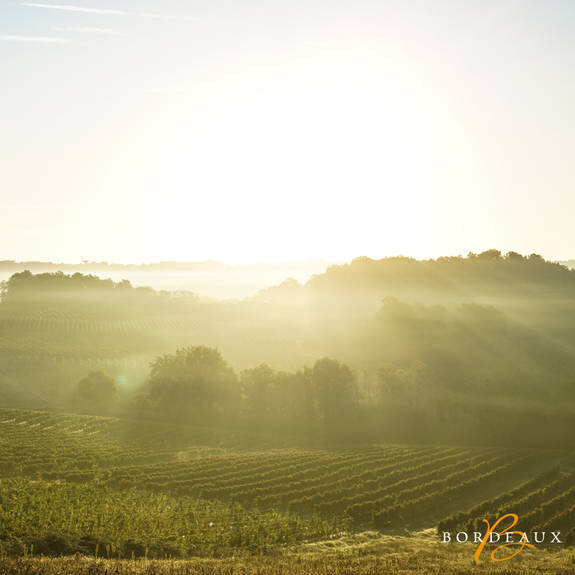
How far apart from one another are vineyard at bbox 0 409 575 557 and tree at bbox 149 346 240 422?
14.9 meters

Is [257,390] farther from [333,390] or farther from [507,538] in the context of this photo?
[507,538]

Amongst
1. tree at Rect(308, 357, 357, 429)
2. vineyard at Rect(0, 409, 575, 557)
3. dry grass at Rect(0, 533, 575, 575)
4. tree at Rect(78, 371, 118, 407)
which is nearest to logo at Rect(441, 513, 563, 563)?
dry grass at Rect(0, 533, 575, 575)

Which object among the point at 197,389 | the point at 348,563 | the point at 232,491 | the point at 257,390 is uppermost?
the point at 348,563

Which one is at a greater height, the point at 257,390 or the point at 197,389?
the point at 197,389

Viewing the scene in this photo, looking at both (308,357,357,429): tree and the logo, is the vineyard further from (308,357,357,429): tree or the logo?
(308,357,357,429): tree

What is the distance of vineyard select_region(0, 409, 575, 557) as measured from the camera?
25.9 m

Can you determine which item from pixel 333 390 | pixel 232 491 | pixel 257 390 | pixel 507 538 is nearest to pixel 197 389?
pixel 257 390

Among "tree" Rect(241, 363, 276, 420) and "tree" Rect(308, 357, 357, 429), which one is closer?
"tree" Rect(308, 357, 357, 429)

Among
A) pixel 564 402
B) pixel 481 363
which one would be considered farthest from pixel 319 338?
pixel 564 402

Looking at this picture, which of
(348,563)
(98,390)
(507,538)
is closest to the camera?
(348,563)

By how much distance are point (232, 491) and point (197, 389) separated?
146 ft

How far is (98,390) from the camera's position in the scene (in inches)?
3408

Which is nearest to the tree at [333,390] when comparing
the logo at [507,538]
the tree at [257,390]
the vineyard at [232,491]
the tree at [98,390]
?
the tree at [257,390]

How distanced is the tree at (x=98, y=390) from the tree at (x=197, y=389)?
284 inches
